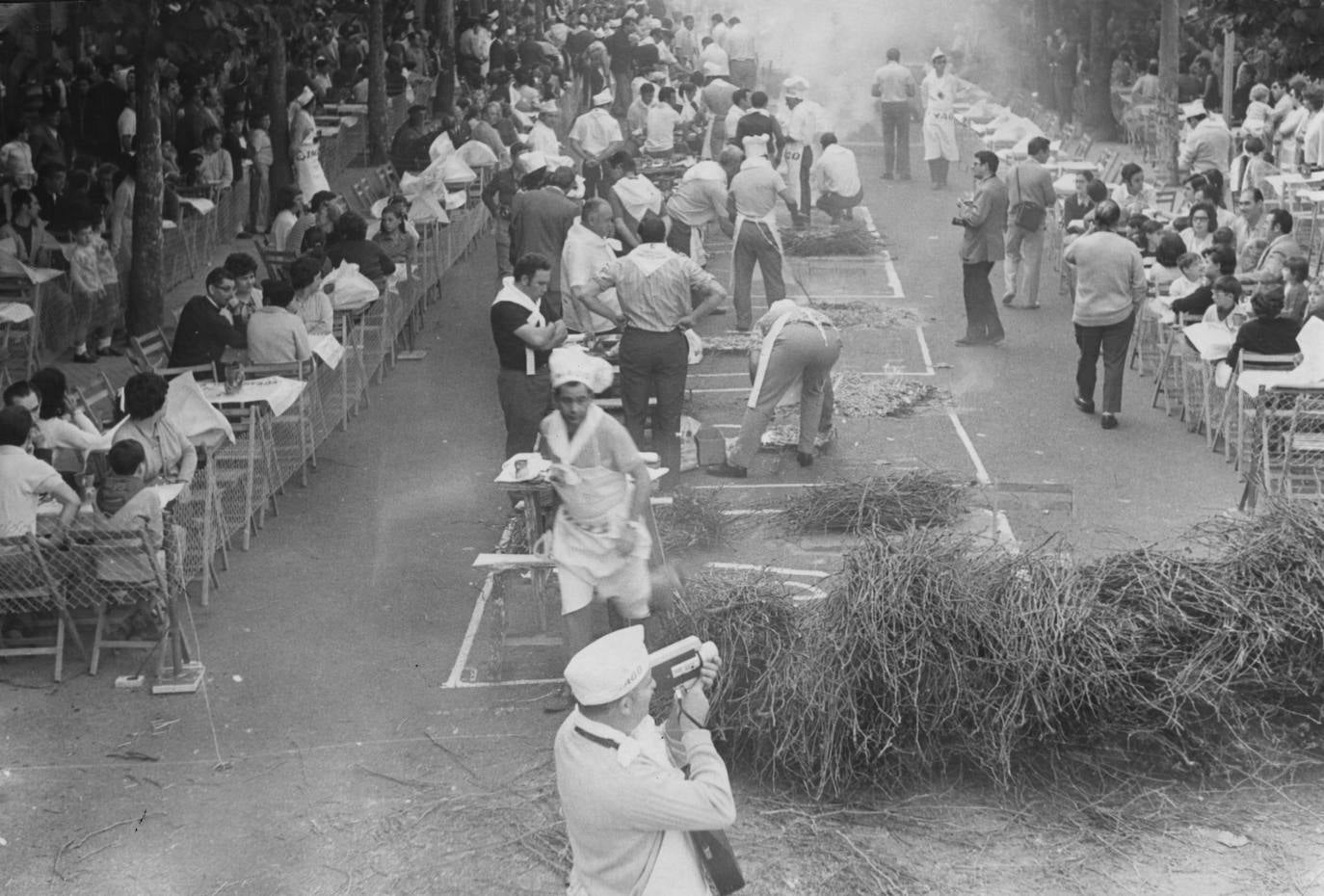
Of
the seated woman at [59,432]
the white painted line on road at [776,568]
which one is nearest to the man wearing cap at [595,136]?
the seated woman at [59,432]

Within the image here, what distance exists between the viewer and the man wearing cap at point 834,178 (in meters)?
22.3

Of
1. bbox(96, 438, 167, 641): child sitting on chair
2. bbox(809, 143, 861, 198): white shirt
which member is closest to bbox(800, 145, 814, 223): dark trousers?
bbox(809, 143, 861, 198): white shirt

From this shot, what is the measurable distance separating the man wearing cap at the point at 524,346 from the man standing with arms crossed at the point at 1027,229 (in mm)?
7542

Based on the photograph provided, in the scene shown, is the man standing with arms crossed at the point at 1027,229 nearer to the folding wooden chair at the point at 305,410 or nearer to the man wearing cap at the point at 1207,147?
the man wearing cap at the point at 1207,147

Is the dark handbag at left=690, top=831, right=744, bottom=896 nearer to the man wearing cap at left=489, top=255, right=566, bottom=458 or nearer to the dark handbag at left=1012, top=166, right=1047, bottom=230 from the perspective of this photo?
the man wearing cap at left=489, top=255, right=566, bottom=458

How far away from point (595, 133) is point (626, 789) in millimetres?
19331

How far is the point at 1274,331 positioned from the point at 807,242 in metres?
9.24

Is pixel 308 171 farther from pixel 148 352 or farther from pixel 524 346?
pixel 524 346

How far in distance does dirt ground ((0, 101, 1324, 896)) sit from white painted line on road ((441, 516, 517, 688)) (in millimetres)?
54

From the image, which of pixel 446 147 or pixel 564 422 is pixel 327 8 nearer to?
pixel 446 147

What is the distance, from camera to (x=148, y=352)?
43.0 feet

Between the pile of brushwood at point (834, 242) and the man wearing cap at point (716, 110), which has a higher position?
the man wearing cap at point (716, 110)

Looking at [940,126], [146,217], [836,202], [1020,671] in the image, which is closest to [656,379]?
[1020,671]

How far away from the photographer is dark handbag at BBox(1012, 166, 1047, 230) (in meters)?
17.9
